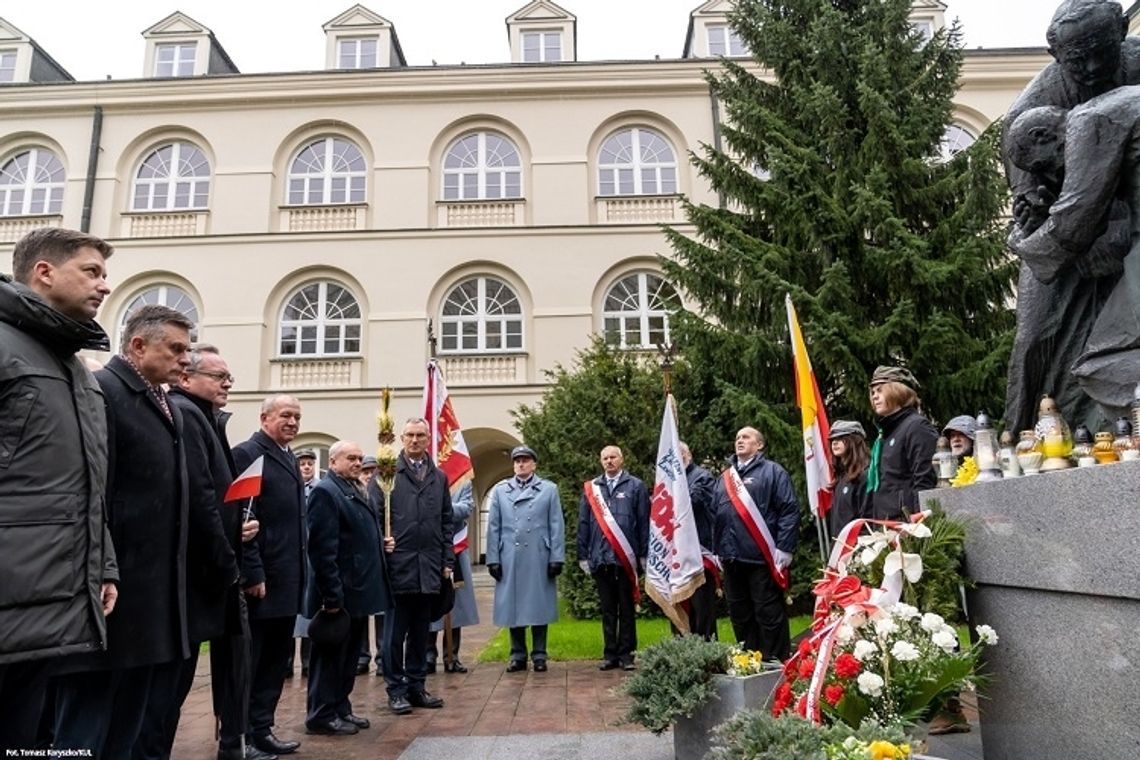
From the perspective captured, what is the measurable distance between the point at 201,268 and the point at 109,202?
3211 mm

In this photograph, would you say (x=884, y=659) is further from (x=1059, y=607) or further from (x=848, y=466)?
(x=848, y=466)

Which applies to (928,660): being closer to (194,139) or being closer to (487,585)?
(487,585)

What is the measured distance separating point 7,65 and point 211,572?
84.4 ft

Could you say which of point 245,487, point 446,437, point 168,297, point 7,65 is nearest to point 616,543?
point 446,437

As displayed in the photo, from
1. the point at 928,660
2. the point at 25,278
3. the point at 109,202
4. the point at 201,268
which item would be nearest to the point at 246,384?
the point at 201,268

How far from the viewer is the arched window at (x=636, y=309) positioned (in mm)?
19531

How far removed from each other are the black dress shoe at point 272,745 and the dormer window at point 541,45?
69.7 feet

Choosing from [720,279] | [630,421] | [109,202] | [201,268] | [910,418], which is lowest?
[910,418]

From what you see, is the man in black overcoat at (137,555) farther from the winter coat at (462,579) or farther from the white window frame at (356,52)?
the white window frame at (356,52)

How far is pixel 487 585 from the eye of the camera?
1845cm

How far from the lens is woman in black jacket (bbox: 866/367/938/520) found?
4598mm

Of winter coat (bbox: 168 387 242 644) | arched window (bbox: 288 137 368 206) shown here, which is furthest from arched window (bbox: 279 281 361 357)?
winter coat (bbox: 168 387 242 644)

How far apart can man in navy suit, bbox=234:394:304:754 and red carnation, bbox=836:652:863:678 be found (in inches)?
119

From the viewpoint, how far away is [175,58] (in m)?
22.5
